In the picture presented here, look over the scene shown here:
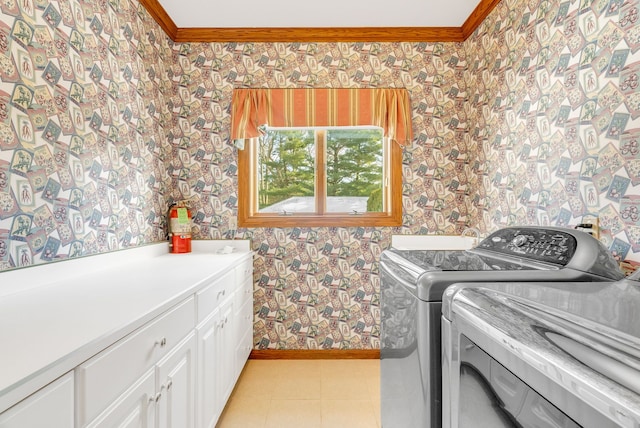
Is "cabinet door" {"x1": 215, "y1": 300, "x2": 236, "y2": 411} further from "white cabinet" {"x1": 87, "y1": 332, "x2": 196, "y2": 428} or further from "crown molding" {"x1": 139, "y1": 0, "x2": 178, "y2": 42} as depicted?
"crown molding" {"x1": 139, "y1": 0, "x2": 178, "y2": 42}

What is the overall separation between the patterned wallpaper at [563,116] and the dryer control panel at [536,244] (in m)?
0.22

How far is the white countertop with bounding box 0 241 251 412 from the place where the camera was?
68 cm

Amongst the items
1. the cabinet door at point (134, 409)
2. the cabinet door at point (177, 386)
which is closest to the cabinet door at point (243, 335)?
the cabinet door at point (177, 386)

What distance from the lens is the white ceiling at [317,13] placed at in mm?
2412

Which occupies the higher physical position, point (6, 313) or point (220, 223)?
point (220, 223)

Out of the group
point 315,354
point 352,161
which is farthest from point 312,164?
point 315,354

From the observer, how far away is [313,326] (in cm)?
282

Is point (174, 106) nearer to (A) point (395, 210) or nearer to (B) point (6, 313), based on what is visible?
(A) point (395, 210)

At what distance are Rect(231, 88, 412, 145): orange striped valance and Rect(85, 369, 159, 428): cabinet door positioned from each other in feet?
6.63

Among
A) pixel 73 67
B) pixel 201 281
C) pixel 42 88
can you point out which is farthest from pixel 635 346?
pixel 73 67

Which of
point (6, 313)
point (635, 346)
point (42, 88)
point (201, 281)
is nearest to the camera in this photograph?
point (635, 346)

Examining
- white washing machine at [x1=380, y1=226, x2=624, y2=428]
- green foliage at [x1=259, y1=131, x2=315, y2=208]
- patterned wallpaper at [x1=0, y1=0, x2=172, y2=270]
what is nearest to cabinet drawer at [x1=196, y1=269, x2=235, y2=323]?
patterned wallpaper at [x1=0, y1=0, x2=172, y2=270]

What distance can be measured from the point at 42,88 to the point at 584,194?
2.30m

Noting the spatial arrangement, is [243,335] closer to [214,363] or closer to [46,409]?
[214,363]
